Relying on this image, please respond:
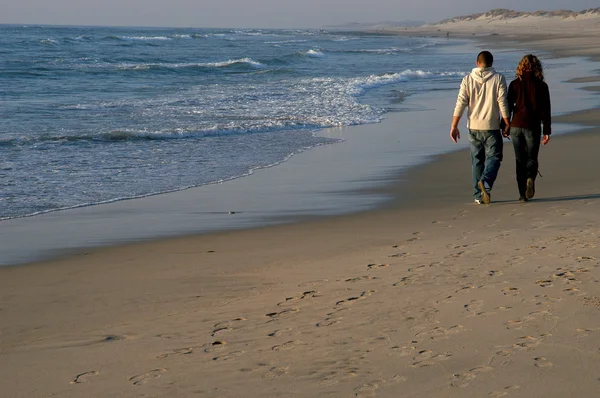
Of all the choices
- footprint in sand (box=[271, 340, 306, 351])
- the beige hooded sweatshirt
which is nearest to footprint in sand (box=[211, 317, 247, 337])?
footprint in sand (box=[271, 340, 306, 351])

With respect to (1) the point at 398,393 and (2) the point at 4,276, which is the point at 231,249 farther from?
(1) the point at 398,393

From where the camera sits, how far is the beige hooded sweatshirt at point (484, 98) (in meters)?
7.30

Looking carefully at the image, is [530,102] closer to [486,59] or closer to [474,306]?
[486,59]

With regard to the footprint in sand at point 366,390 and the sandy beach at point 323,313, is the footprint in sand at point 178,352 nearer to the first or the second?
the sandy beach at point 323,313

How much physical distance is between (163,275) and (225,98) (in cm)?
1502

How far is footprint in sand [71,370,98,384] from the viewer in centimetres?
335

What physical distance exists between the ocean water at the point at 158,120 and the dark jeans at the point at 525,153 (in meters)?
3.60

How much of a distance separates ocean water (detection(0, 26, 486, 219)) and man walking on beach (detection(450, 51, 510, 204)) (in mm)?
3259

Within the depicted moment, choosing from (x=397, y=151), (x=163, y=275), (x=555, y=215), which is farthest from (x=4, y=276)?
(x=397, y=151)

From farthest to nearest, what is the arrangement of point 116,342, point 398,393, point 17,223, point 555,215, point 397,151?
point 397,151 < point 17,223 < point 555,215 < point 116,342 < point 398,393

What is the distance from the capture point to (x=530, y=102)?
724 cm

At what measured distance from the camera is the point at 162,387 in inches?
127

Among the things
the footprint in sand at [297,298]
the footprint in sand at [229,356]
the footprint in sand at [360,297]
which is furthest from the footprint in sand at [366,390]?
the footprint in sand at [297,298]

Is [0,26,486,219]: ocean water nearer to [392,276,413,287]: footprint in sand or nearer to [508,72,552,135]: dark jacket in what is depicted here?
[508,72,552,135]: dark jacket
